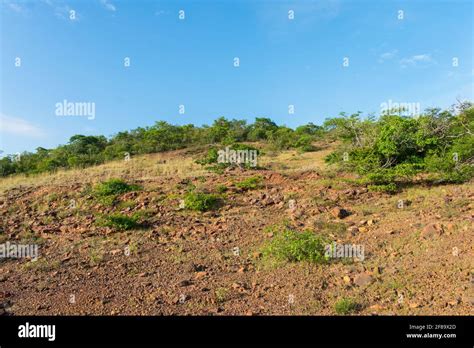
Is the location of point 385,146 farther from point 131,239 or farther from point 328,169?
point 131,239

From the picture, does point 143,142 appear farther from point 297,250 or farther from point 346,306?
point 346,306

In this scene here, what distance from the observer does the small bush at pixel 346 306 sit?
181 inches

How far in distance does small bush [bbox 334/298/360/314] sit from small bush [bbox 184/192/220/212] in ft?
18.1

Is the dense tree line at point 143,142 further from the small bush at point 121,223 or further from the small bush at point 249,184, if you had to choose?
the small bush at point 121,223

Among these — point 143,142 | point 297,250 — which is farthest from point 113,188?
point 143,142

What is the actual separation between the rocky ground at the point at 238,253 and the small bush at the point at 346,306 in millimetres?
88

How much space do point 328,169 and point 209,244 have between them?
6.83m

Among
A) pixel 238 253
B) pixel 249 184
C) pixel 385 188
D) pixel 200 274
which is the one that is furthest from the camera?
pixel 249 184

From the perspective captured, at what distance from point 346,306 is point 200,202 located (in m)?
5.69

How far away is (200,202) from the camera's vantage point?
978 cm

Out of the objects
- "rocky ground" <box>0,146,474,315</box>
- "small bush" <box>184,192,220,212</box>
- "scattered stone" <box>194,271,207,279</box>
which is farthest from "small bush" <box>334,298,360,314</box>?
"small bush" <box>184,192,220,212</box>

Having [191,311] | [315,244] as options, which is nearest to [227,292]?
[191,311]

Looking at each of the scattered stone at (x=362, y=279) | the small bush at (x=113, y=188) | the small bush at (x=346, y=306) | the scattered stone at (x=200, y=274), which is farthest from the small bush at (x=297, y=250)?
the small bush at (x=113, y=188)

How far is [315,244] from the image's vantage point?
20.5 feet
